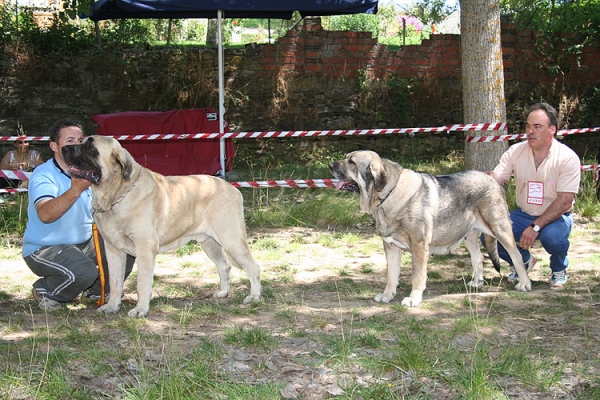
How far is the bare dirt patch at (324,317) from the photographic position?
375cm

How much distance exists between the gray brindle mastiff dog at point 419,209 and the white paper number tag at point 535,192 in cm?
40

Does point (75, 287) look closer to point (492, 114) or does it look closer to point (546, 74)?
point (492, 114)

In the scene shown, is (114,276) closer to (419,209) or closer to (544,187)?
(419,209)

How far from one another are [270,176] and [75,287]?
6.47 metres

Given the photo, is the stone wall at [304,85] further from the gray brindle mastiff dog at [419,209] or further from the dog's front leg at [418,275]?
the dog's front leg at [418,275]

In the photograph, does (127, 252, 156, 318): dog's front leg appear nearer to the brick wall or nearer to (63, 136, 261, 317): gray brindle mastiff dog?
(63, 136, 261, 317): gray brindle mastiff dog

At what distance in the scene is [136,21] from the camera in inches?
629

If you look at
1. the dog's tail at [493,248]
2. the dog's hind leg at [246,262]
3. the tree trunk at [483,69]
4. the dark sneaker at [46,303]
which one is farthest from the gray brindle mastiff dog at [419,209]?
the tree trunk at [483,69]

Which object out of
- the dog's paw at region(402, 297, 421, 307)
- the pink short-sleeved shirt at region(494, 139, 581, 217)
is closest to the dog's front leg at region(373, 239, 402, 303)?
the dog's paw at region(402, 297, 421, 307)

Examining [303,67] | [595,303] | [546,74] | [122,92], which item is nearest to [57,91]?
[122,92]

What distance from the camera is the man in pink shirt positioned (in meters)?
5.73

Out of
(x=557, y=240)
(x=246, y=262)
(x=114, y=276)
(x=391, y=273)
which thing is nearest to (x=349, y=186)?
(x=391, y=273)

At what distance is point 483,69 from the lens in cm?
817

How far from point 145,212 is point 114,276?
624 mm
